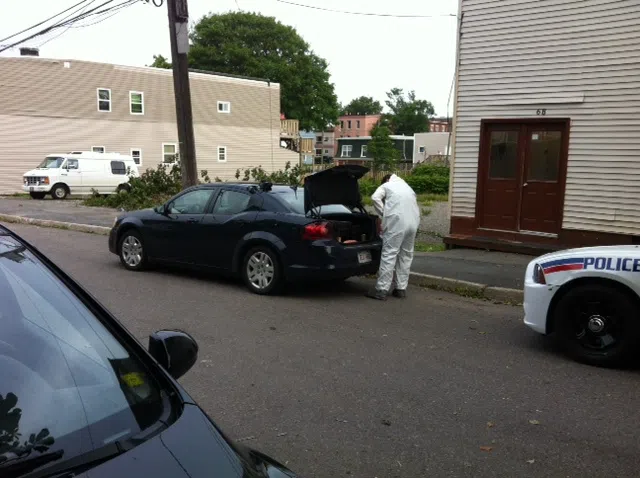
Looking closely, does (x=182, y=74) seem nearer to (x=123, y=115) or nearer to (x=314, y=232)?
(x=314, y=232)

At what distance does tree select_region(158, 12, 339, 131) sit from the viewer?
57.5m

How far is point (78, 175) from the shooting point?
26297mm

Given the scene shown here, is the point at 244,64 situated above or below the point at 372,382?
above

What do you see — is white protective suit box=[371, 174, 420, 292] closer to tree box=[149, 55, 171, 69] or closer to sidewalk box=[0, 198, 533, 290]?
sidewalk box=[0, 198, 533, 290]

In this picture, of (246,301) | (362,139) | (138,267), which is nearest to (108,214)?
(138,267)

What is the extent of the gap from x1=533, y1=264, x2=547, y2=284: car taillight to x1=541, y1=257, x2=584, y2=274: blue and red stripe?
0.04m

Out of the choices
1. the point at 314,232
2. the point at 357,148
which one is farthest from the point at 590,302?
the point at 357,148

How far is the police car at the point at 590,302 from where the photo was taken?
17.6 ft

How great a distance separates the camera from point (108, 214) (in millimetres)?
18547

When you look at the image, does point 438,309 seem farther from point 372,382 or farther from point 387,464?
point 387,464

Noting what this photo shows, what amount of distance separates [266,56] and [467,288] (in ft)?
180

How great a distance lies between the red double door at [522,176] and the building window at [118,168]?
2004cm

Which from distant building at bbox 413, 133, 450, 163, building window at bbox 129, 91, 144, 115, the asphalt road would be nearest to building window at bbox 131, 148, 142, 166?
building window at bbox 129, 91, 144, 115

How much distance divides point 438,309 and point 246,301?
2478 millimetres
